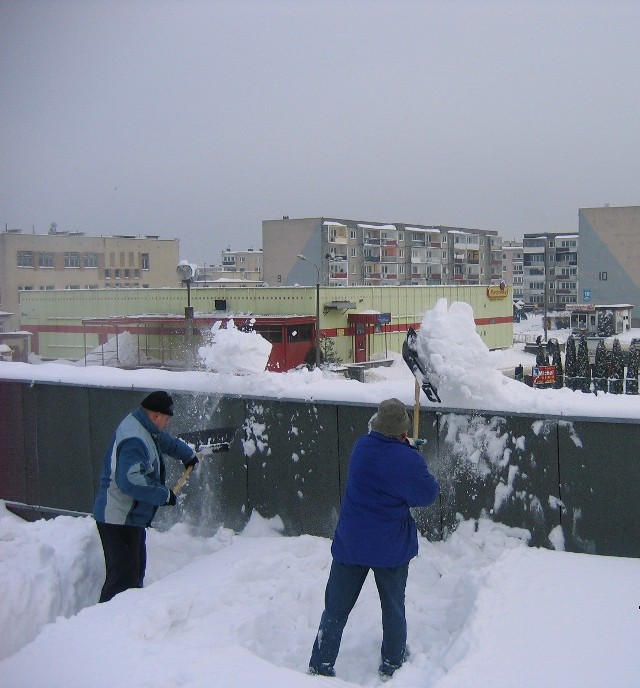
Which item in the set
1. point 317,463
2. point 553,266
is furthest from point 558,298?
point 317,463

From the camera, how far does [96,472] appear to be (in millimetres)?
6133

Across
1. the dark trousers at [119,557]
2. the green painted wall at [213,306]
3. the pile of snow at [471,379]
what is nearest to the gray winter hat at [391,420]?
the pile of snow at [471,379]

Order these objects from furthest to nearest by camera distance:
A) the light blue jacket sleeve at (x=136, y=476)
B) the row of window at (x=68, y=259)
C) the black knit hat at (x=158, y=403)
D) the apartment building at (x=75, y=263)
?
the row of window at (x=68, y=259)
the apartment building at (x=75, y=263)
the black knit hat at (x=158, y=403)
the light blue jacket sleeve at (x=136, y=476)

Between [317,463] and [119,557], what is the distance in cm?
139

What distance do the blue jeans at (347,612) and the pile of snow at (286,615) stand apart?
0.11 metres

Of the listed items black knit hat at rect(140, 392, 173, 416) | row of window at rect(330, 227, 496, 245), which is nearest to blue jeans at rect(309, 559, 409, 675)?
black knit hat at rect(140, 392, 173, 416)

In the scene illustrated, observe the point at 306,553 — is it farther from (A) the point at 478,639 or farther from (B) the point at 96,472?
(B) the point at 96,472

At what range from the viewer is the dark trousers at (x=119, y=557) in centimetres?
465

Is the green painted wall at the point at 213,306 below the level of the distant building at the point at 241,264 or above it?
below

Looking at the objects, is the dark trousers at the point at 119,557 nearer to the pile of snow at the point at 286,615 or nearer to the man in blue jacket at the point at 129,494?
the man in blue jacket at the point at 129,494

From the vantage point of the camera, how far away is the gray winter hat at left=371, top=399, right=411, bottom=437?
374cm

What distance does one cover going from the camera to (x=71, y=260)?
5975 cm

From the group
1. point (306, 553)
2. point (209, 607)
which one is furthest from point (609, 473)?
point (209, 607)

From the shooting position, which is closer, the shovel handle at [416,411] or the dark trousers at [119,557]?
the shovel handle at [416,411]
